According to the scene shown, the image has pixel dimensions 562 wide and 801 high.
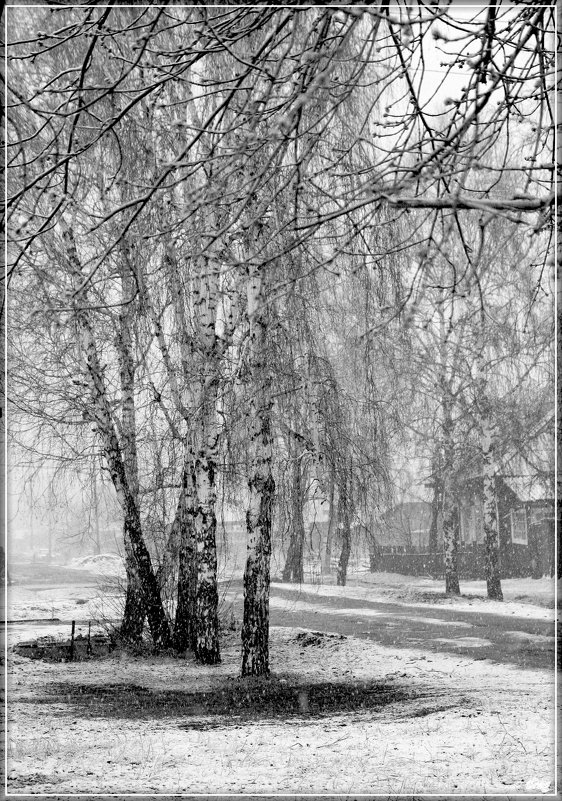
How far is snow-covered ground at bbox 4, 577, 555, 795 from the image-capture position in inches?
147

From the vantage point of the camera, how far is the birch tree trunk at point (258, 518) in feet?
22.1

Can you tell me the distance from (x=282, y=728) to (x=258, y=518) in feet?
8.06

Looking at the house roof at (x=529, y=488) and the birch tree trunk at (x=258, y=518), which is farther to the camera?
the house roof at (x=529, y=488)

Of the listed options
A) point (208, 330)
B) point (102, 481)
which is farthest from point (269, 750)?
point (102, 481)

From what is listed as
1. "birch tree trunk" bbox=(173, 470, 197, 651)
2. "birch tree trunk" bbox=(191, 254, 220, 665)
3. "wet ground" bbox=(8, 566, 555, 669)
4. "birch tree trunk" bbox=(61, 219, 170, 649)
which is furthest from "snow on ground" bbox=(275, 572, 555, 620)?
"birch tree trunk" bbox=(191, 254, 220, 665)

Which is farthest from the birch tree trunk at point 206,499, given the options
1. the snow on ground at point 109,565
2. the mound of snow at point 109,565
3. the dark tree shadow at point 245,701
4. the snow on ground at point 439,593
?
the snow on ground at point 439,593

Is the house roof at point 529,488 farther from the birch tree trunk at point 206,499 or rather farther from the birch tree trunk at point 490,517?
the birch tree trunk at point 206,499

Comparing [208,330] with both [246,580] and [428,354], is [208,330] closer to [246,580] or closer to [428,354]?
[246,580]

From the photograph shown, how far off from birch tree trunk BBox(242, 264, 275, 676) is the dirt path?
3.85 feet

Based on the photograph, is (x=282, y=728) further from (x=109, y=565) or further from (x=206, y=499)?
(x=109, y=565)

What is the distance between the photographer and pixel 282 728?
15.7 ft

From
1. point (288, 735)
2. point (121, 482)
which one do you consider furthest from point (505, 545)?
point (288, 735)

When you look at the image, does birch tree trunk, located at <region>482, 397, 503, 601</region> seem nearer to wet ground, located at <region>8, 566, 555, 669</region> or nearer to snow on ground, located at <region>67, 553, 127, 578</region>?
wet ground, located at <region>8, 566, 555, 669</region>

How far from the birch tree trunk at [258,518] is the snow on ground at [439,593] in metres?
5.99
